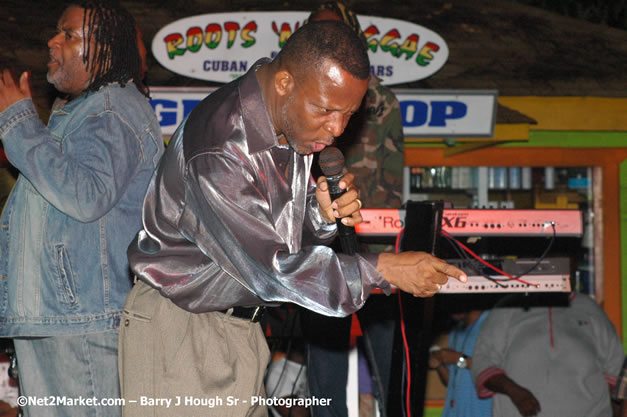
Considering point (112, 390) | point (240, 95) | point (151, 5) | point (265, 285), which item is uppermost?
point (151, 5)

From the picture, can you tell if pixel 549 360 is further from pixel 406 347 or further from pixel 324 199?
pixel 324 199

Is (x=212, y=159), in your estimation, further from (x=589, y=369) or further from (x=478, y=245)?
(x=589, y=369)

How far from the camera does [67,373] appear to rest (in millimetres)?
2664

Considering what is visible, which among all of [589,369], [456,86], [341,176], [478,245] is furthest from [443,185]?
[341,176]

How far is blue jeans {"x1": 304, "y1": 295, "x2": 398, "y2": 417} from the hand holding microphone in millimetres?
1046

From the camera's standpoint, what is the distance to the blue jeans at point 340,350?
3682mm

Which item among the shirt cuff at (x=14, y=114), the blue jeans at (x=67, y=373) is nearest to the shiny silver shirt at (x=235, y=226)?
the blue jeans at (x=67, y=373)

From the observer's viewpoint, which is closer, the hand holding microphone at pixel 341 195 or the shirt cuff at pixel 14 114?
the hand holding microphone at pixel 341 195

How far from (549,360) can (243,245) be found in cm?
406

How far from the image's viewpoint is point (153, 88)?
256 inches

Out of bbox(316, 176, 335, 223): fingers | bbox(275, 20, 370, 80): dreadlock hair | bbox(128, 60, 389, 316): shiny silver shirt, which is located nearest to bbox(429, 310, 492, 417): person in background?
bbox(316, 176, 335, 223): fingers

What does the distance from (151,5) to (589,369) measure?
571 centimetres

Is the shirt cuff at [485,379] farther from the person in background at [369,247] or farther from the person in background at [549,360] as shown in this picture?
the person in background at [369,247]

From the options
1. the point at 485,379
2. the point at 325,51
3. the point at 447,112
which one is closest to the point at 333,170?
the point at 325,51
